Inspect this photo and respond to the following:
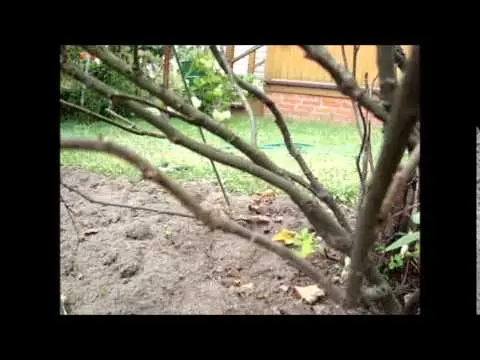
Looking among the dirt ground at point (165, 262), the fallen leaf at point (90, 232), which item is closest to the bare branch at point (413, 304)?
the dirt ground at point (165, 262)

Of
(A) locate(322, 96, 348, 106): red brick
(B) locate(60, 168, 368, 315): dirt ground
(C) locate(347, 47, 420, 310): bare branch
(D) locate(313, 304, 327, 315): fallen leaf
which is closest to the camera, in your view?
(C) locate(347, 47, 420, 310): bare branch

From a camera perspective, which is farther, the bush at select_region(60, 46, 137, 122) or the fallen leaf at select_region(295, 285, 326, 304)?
the fallen leaf at select_region(295, 285, 326, 304)

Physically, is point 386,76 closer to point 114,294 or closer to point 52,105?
point 52,105

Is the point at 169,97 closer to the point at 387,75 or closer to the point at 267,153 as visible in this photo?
the point at 387,75

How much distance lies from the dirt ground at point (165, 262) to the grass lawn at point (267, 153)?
1.7 inches

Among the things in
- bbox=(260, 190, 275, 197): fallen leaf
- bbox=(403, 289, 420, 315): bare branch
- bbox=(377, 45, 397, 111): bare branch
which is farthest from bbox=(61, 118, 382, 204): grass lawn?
bbox=(377, 45, 397, 111): bare branch

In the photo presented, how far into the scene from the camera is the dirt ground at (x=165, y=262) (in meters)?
1.41

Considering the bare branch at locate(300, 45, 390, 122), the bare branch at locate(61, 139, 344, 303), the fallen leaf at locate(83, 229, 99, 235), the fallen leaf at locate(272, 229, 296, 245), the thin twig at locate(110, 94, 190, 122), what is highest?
the bare branch at locate(300, 45, 390, 122)

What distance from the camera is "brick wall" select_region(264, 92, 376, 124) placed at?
2052 millimetres

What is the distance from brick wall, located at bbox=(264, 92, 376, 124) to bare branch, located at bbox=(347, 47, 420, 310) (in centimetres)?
119

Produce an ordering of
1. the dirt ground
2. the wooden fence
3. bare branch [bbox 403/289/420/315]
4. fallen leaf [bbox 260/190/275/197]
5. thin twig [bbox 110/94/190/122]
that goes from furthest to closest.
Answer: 1. the wooden fence
2. fallen leaf [bbox 260/190/275/197]
3. the dirt ground
4. bare branch [bbox 403/289/420/315]
5. thin twig [bbox 110/94/190/122]

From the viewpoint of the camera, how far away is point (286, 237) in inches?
59.3

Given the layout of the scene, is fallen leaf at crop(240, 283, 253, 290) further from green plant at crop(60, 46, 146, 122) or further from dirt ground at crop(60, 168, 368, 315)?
green plant at crop(60, 46, 146, 122)
